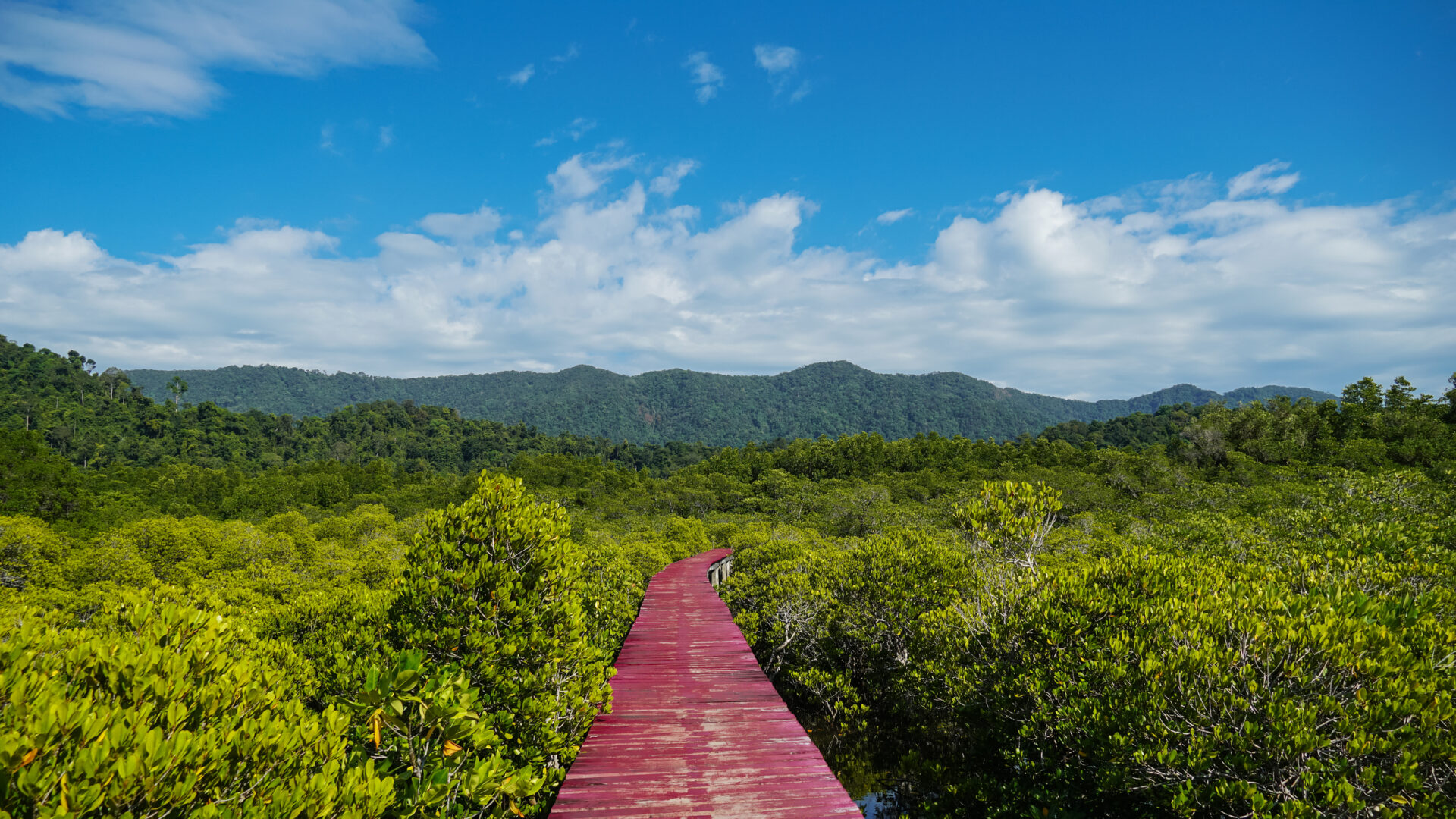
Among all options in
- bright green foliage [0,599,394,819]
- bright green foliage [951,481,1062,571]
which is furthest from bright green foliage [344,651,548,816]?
bright green foliage [951,481,1062,571]

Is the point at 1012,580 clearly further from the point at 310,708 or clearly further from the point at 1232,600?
the point at 310,708

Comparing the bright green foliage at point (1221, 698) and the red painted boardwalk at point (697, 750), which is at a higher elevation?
the bright green foliage at point (1221, 698)

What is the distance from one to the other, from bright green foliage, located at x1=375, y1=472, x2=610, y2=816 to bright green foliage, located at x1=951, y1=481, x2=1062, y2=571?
18.0 feet

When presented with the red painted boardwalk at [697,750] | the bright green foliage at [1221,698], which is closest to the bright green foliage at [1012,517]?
the bright green foliage at [1221,698]

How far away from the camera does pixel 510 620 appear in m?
5.53

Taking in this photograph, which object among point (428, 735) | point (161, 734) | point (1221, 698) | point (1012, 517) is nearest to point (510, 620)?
point (428, 735)

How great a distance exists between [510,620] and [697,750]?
7.43 ft

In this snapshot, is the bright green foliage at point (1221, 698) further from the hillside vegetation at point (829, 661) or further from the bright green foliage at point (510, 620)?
the bright green foliage at point (510, 620)

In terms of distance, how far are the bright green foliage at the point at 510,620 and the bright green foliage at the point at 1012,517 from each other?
5.48m

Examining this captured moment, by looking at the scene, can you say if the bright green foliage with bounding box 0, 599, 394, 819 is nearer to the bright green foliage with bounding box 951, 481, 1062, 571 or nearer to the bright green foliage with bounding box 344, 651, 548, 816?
the bright green foliage with bounding box 344, 651, 548, 816

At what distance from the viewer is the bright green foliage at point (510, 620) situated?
5.23 m

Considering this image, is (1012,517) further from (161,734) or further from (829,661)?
(161,734)

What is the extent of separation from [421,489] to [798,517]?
131ft

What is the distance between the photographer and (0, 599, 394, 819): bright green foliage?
202 cm
